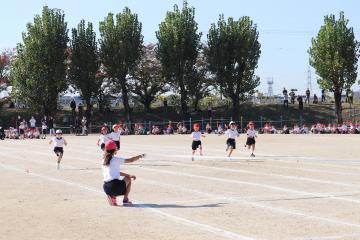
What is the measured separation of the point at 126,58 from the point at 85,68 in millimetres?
4450

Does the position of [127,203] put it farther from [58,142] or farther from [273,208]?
[58,142]

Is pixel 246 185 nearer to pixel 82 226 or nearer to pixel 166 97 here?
pixel 82 226

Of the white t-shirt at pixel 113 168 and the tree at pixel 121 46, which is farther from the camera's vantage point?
the tree at pixel 121 46

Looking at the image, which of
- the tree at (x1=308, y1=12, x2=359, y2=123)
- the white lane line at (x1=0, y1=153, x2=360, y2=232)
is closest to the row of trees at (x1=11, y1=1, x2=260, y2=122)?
the tree at (x1=308, y1=12, x2=359, y2=123)

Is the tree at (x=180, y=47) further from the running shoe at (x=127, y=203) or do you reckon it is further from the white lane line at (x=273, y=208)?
the running shoe at (x=127, y=203)

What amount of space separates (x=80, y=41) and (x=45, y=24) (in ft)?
13.8

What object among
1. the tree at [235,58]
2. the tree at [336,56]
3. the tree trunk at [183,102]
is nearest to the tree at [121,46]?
the tree trunk at [183,102]

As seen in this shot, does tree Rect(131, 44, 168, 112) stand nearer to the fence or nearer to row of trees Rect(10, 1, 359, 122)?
row of trees Rect(10, 1, 359, 122)

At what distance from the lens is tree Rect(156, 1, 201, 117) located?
6706cm

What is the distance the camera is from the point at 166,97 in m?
75.2

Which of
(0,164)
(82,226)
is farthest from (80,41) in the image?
(82,226)

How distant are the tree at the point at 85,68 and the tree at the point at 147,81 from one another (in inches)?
192

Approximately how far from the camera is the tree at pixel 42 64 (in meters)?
64.0

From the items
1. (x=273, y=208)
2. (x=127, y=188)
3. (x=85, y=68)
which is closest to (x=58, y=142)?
(x=127, y=188)
